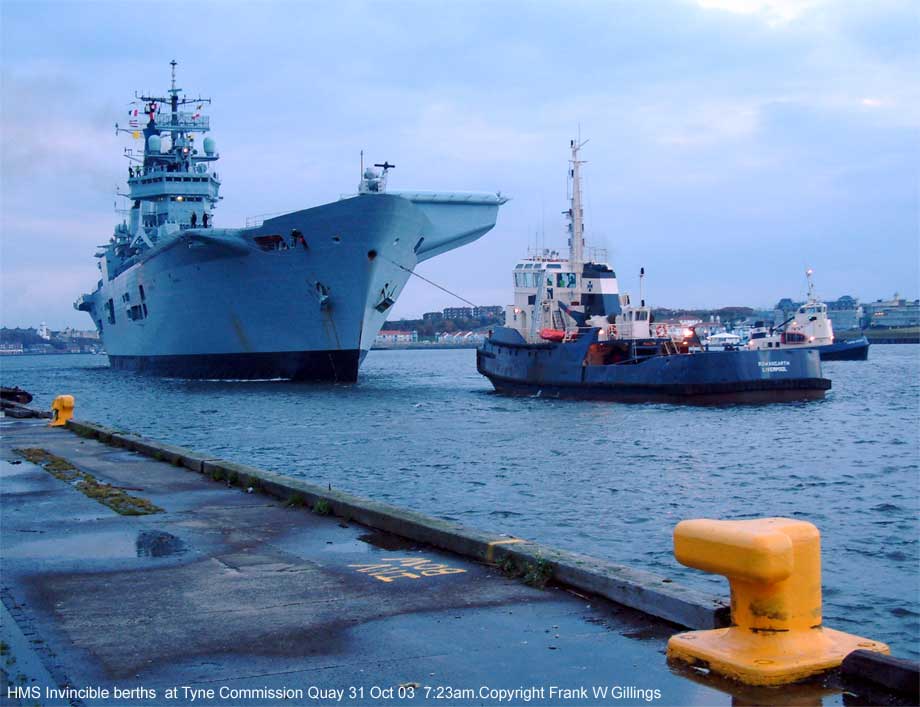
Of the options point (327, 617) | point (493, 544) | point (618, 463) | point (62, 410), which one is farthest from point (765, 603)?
point (62, 410)

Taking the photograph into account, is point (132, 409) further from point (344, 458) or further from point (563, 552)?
point (563, 552)

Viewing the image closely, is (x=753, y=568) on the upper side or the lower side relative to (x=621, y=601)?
upper

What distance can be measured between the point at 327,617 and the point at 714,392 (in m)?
26.9

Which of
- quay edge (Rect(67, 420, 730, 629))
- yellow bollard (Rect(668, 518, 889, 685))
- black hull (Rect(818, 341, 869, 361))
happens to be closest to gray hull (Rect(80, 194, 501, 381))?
quay edge (Rect(67, 420, 730, 629))

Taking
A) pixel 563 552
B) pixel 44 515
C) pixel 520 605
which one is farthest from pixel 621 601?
pixel 44 515

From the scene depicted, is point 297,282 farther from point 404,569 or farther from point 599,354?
point 404,569

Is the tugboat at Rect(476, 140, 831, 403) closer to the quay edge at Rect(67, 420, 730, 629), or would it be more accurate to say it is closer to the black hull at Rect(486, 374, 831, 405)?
the black hull at Rect(486, 374, 831, 405)

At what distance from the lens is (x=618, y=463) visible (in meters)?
19.1

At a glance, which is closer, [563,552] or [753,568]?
[753,568]

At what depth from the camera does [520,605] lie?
5723mm

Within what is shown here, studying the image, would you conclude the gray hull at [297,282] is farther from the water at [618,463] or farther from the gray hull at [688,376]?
the gray hull at [688,376]

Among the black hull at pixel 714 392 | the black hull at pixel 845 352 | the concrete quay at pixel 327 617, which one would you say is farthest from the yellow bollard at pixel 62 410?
the black hull at pixel 845 352

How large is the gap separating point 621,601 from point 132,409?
31207mm

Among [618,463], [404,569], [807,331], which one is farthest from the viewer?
[807,331]
